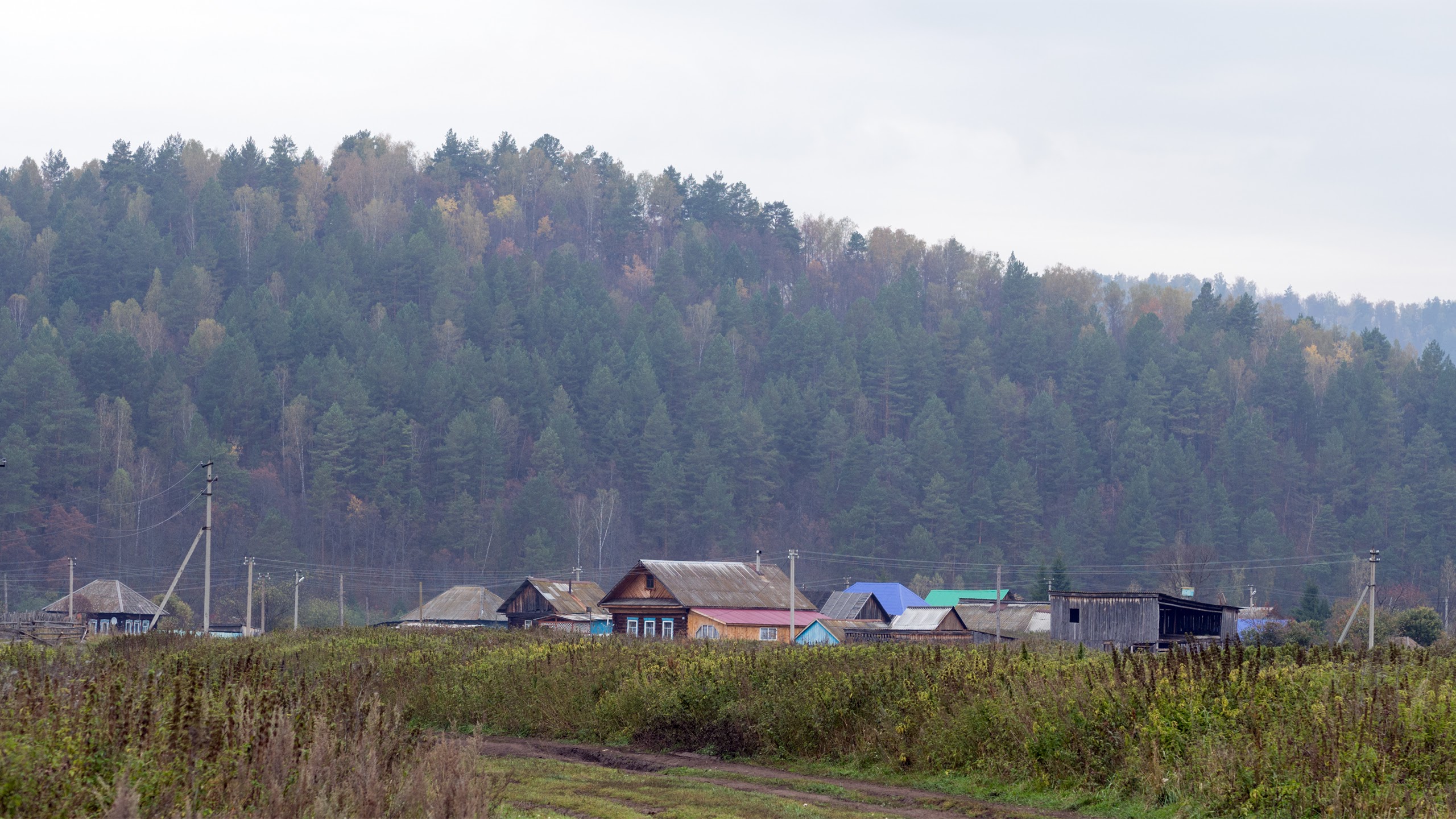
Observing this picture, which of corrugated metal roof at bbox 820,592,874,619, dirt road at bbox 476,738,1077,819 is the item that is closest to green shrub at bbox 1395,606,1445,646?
corrugated metal roof at bbox 820,592,874,619

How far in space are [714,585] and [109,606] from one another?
42440 millimetres

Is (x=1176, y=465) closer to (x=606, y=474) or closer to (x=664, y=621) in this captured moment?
(x=606, y=474)

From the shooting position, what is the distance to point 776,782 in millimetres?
16562

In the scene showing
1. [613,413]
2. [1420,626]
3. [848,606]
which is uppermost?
[613,413]

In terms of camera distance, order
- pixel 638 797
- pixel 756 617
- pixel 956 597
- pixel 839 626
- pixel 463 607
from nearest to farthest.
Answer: pixel 638 797, pixel 756 617, pixel 839 626, pixel 463 607, pixel 956 597

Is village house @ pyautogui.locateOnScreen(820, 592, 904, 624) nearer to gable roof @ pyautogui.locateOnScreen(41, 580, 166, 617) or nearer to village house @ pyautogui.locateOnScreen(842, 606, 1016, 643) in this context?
village house @ pyautogui.locateOnScreen(842, 606, 1016, 643)

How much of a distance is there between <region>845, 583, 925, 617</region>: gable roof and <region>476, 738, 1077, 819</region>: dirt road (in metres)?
71.2

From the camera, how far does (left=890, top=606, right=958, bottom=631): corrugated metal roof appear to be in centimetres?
6906

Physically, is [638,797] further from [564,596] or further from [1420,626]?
[564,596]

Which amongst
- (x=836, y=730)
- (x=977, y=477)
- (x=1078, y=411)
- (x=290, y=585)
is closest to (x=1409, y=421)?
(x=1078, y=411)

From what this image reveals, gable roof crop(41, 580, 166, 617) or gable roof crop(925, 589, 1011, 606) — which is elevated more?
gable roof crop(41, 580, 166, 617)

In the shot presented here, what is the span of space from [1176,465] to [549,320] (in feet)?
212

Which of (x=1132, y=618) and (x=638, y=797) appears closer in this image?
(x=638, y=797)

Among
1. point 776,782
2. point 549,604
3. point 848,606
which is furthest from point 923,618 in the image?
point 776,782
